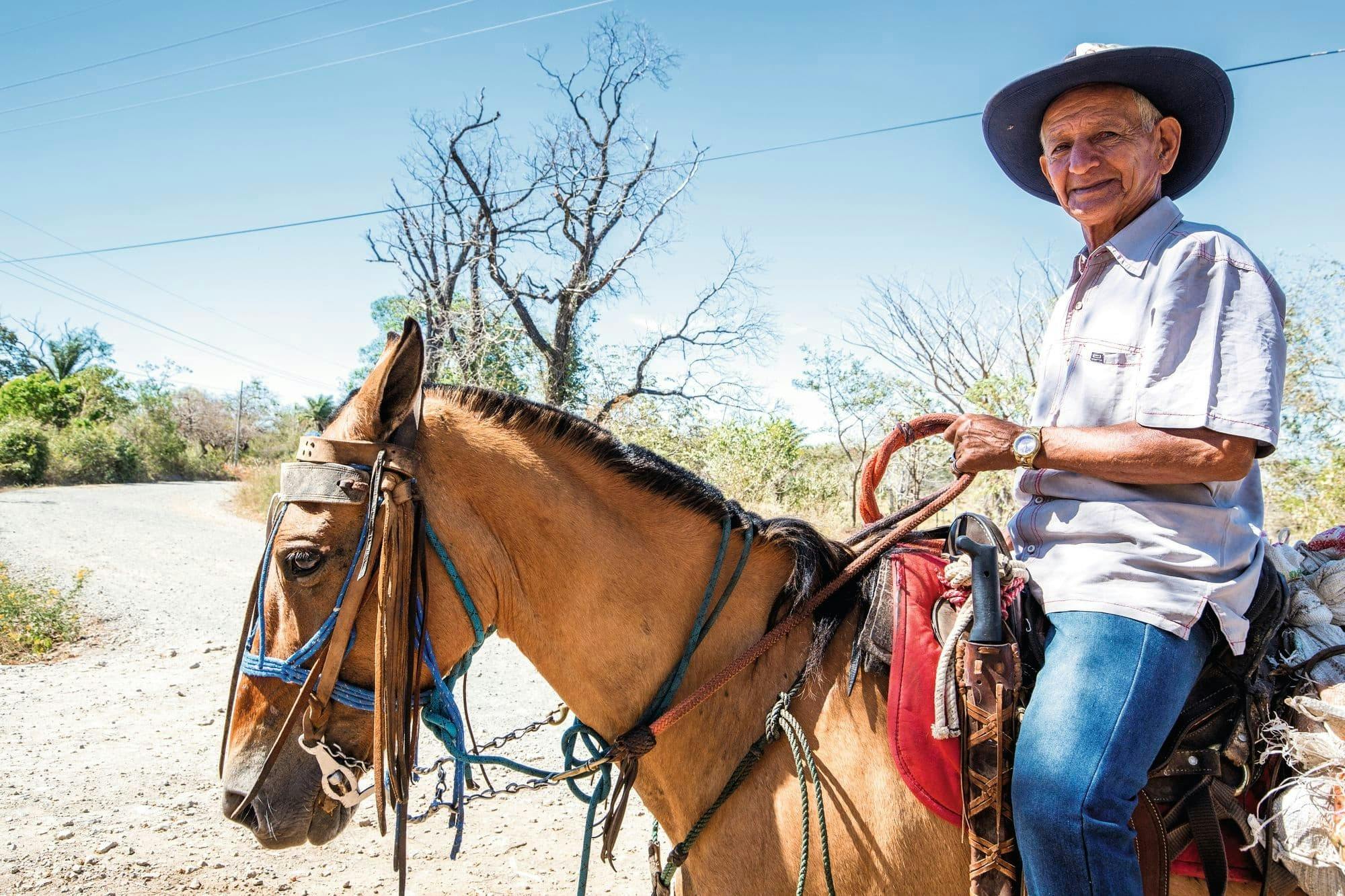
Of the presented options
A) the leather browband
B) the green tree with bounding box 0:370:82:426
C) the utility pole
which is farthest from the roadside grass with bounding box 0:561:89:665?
the utility pole

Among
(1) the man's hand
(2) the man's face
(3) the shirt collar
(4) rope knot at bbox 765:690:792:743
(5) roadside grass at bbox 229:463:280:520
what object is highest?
(2) the man's face

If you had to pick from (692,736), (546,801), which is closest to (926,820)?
(692,736)

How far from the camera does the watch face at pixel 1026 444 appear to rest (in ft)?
5.54

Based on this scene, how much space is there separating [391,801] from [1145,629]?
1.79 meters

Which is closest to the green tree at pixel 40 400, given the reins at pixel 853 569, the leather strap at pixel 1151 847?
the reins at pixel 853 569

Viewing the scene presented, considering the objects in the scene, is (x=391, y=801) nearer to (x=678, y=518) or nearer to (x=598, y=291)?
(x=678, y=518)

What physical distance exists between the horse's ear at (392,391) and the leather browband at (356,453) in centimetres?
4

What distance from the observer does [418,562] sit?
1.79 meters

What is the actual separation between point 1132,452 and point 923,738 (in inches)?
31.0

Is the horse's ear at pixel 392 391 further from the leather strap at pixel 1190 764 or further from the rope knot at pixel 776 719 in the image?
the leather strap at pixel 1190 764

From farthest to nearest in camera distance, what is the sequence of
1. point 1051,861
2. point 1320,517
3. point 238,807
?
point 1320,517
point 238,807
point 1051,861

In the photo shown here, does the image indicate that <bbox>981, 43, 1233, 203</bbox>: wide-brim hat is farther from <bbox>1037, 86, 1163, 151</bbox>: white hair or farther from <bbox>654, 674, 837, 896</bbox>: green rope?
<bbox>654, 674, 837, 896</bbox>: green rope

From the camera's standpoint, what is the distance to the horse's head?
174 centimetres

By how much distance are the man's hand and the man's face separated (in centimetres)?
61
